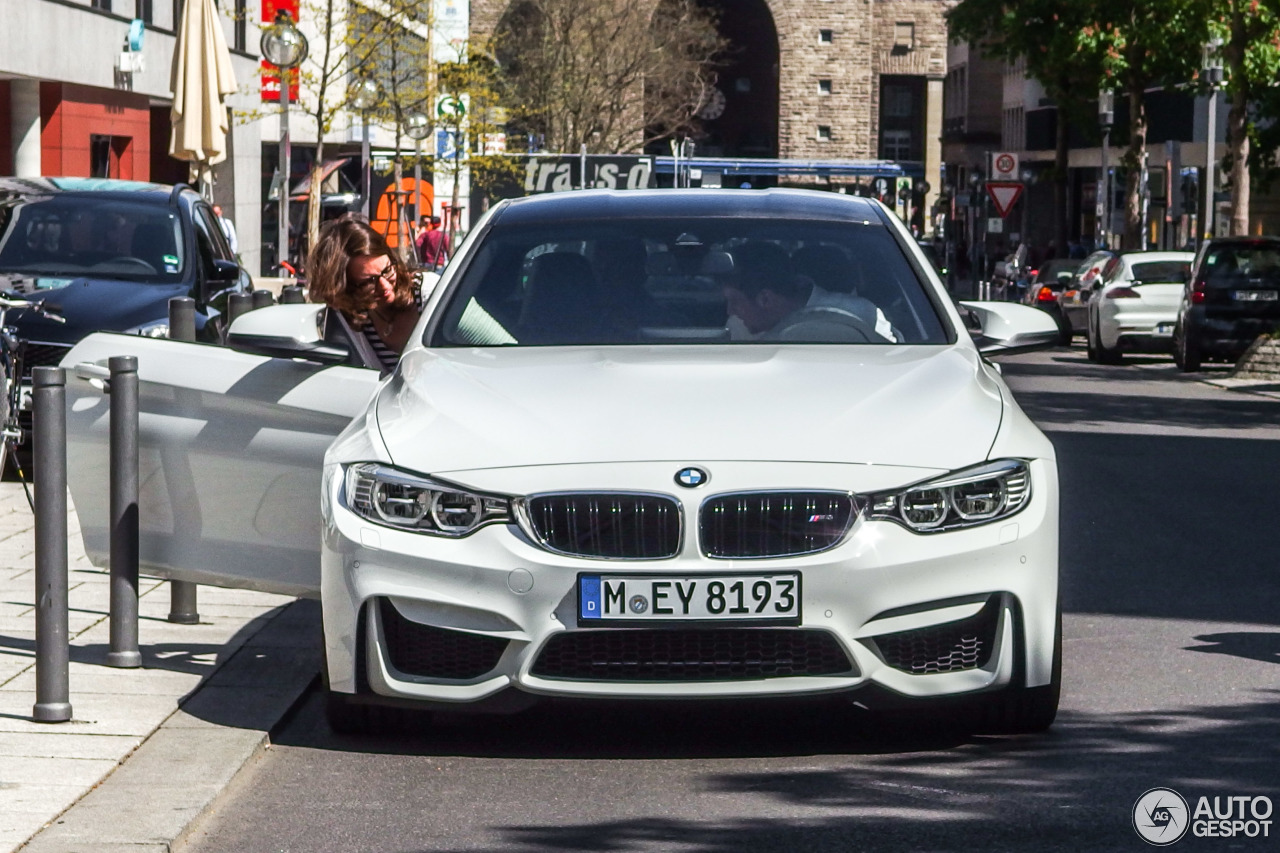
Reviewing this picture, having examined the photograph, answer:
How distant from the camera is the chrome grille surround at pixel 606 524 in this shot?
6004 mm

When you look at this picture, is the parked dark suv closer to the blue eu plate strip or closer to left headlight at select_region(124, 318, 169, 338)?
left headlight at select_region(124, 318, 169, 338)

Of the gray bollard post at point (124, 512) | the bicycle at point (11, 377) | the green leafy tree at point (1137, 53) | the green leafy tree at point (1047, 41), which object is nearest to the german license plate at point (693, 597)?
the gray bollard post at point (124, 512)

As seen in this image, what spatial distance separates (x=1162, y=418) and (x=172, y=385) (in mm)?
14590

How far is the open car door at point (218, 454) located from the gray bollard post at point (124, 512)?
115 mm

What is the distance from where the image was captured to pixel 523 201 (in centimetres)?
808

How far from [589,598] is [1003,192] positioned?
1671 inches

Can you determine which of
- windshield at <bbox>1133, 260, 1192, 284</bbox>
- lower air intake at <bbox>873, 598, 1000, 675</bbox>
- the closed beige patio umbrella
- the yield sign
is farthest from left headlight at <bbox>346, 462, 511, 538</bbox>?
the yield sign

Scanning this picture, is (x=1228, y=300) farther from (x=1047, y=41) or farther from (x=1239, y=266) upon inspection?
(x=1047, y=41)

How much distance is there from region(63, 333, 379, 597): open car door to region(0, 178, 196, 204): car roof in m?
8.20

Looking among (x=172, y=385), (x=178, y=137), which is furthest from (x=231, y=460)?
(x=178, y=137)

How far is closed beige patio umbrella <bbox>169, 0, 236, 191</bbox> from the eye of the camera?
25.2 metres

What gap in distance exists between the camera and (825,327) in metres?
7.32

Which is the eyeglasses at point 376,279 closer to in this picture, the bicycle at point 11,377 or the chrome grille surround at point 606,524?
the bicycle at point 11,377

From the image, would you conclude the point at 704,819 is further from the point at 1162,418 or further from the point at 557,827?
the point at 1162,418
